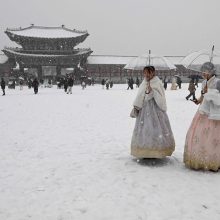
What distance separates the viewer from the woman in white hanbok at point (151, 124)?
461cm

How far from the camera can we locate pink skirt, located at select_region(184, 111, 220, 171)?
4.29 metres

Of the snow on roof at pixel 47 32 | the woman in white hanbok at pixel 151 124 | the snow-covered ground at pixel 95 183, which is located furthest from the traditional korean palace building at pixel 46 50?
the woman in white hanbok at pixel 151 124

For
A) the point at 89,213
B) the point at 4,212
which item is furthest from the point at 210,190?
the point at 4,212

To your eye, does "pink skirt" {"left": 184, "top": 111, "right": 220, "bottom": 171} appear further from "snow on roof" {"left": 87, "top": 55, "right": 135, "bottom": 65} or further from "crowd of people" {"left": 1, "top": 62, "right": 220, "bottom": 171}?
"snow on roof" {"left": 87, "top": 55, "right": 135, "bottom": 65}

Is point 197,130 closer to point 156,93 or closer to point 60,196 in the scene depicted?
point 156,93

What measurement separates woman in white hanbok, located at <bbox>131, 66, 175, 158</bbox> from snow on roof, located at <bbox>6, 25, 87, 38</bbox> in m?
42.0

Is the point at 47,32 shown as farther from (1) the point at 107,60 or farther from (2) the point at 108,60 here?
(2) the point at 108,60

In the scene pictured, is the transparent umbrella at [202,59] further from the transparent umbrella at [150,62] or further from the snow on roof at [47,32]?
the snow on roof at [47,32]

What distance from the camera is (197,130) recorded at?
14.3 feet

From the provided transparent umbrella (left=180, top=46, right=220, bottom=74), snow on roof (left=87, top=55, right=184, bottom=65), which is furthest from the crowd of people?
snow on roof (left=87, top=55, right=184, bottom=65)

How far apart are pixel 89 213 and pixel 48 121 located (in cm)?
636

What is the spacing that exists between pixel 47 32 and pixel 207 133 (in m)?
45.3

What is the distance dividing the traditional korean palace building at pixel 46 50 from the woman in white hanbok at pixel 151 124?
39.3m

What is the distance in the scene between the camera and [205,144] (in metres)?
4.29
